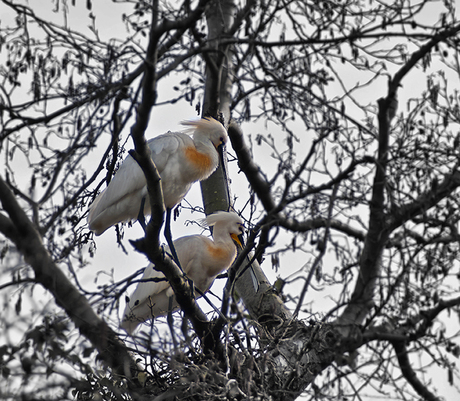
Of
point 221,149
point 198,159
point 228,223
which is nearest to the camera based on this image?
point 198,159

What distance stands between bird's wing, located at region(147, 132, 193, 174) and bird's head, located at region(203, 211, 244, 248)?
713 mm

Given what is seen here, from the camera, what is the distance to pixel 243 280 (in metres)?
5.55

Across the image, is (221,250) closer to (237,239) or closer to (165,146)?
(237,239)

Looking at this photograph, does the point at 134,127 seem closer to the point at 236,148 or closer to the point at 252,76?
the point at 252,76

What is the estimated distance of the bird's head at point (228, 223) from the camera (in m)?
5.60

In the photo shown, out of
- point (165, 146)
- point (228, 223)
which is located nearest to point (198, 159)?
point (165, 146)

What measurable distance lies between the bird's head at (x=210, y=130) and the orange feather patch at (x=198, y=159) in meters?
0.27

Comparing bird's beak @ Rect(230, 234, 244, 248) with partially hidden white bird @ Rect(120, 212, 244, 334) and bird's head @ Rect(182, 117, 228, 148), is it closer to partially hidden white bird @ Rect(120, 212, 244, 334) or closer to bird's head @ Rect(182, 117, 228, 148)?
partially hidden white bird @ Rect(120, 212, 244, 334)

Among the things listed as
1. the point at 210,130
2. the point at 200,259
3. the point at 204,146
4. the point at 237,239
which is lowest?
the point at 200,259

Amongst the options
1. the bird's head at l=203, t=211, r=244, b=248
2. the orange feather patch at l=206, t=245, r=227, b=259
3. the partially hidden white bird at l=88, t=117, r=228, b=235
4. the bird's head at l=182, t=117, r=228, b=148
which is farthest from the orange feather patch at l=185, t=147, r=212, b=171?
the orange feather patch at l=206, t=245, r=227, b=259

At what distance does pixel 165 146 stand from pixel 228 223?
3.21ft

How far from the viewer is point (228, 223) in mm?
5668

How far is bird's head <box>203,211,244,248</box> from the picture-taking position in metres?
5.60

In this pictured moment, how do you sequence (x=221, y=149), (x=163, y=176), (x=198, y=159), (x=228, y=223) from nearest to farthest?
(x=163, y=176) < (x=198, y=159) < (x=228, y=223) < (x=221, y=149)
